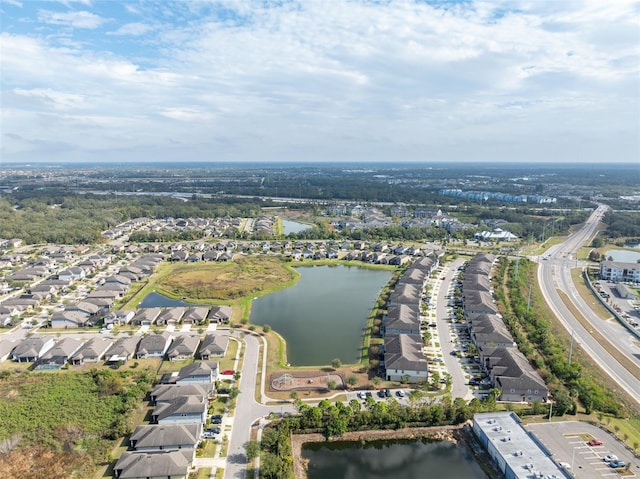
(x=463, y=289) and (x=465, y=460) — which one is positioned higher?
(x=463, y=289)

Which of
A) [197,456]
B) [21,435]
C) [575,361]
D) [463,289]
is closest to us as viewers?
[197,456]

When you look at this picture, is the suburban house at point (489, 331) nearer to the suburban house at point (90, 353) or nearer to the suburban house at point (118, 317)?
the suburban house at point (90, 353)

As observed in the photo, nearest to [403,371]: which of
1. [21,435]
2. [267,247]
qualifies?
[21,435]

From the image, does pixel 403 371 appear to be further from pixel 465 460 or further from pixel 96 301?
pixel 96 301

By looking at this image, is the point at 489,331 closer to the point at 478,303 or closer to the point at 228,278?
the point at 478,303

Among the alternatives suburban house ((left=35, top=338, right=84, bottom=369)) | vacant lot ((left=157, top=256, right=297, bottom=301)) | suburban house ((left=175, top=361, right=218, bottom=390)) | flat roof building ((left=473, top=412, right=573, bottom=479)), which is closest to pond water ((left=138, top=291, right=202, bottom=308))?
vacant lot ((left=157, top=256, right=297, bottom=301))

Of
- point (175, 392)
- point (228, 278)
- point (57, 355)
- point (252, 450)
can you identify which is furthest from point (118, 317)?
point (252, 450)

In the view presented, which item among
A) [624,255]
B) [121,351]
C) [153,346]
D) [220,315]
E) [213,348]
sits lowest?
[121,351]

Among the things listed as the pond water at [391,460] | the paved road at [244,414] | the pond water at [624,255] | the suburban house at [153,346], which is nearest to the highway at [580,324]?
the pond water at [624,255]
